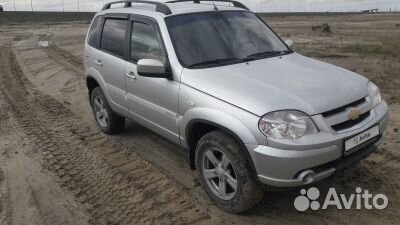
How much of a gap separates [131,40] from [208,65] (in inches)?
56.1

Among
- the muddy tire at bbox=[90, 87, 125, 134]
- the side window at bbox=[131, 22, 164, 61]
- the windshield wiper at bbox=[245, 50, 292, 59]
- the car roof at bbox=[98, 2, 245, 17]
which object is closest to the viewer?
the windshield wiper at bbox=[245, 50, 292, 59]

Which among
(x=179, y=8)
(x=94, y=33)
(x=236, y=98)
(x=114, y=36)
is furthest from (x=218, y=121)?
(x=94, y=33)

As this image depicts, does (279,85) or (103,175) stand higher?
(279,85)

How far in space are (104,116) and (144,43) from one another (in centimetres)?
189

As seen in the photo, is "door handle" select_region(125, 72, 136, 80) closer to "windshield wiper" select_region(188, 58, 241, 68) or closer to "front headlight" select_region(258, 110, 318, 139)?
"windshield wiper" select_region(188, 58, 241, 68)

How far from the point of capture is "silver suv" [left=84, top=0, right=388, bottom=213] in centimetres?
362

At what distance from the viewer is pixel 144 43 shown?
523 cm

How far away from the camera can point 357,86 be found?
4160mm

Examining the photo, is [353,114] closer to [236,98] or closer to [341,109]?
[341,109]

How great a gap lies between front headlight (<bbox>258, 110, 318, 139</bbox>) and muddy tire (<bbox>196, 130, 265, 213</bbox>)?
0.35 metres

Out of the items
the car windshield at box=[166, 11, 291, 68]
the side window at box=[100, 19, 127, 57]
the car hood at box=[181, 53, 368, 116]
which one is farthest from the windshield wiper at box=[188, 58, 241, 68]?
the side window at box=[100, 19, 127, 57]

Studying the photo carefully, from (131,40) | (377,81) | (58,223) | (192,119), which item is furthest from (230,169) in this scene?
(377,81)

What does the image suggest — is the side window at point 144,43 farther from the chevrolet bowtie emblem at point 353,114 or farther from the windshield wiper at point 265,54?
the chevrolet bowtie emblem at point 353,114

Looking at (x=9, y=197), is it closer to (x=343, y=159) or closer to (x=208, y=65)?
(x=208, y=65)
